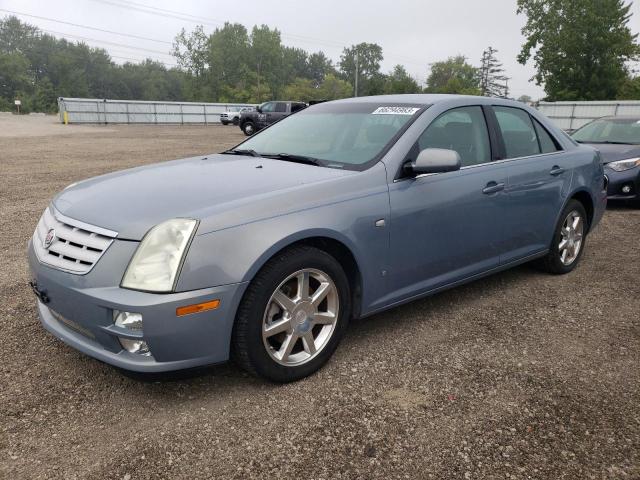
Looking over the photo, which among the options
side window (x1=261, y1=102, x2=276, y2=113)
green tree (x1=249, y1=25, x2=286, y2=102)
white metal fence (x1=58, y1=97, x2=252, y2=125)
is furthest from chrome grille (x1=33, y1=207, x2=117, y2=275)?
green tree (x1=249, y1=25, x2=286, y2=102)

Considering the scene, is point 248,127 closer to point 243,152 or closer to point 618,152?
point 618,152

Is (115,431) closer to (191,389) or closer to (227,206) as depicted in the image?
(191,389)

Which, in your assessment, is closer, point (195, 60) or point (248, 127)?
point (248, 127)

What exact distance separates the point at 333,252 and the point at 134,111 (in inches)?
1522

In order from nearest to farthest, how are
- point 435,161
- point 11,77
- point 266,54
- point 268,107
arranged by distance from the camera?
1. point 435,161
2. point 268,107
3. point 11,77
4. point 266,54

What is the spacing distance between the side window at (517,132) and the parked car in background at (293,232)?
17 millimetres

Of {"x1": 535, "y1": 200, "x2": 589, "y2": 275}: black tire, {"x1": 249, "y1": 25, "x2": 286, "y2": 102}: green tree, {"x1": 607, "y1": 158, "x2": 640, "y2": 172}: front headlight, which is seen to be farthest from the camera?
{"x1": 249, "y1": 25, "x2": 286, "y2": 102}: green tree

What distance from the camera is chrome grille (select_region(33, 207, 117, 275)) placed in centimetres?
255

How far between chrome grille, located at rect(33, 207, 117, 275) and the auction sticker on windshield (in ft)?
6.75

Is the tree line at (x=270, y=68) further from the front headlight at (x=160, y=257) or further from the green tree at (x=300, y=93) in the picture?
the front headlight at (x=160, y=257)

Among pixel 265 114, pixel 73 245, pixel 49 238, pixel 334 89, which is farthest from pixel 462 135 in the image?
pixel 334 89

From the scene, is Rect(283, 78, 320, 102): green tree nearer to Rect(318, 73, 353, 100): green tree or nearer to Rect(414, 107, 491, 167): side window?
Rect(318, 73, 353, 100): green tree

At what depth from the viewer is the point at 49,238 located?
2834mm

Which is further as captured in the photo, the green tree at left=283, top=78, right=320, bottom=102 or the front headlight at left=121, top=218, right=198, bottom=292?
the green tree at left=283, top=78, right=320, bottom=102
